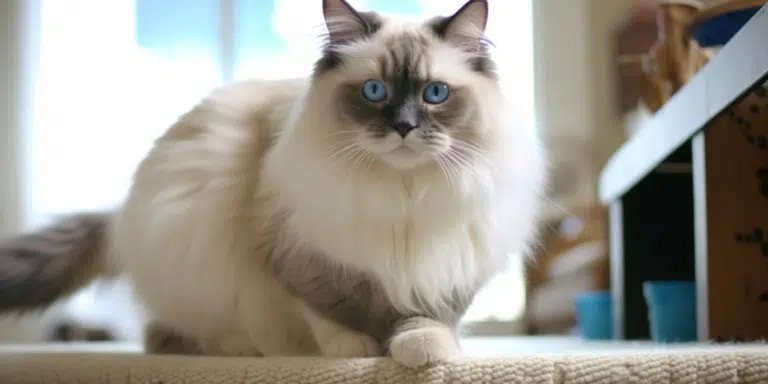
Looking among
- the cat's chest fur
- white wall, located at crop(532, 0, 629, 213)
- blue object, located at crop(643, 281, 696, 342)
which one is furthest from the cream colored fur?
white wall, located at crop(532, 0, 629, 213)

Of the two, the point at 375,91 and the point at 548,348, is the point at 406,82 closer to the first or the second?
the point at 375,91

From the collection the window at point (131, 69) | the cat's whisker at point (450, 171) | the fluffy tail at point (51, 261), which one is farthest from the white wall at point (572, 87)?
the cat's whisker at point (450, 171)

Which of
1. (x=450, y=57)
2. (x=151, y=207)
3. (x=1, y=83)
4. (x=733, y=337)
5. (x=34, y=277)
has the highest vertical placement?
(x=1, y=83)

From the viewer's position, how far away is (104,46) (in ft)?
11.9

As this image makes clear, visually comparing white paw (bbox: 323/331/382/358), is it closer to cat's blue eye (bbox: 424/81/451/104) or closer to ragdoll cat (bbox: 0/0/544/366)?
ragdoll cat (bbox: 0/0/544/366)

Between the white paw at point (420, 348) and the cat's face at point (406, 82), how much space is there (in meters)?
0.24

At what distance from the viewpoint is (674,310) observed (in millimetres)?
1671

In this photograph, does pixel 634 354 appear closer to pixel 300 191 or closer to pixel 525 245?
pixel 525 245

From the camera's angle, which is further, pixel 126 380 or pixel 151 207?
pixel 151 207

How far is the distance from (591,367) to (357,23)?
0.61 m

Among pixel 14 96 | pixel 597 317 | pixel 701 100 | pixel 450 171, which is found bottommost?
pixel 597 317

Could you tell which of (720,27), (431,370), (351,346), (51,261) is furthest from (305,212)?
(720,27)

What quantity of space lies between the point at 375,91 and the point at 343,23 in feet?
0.46

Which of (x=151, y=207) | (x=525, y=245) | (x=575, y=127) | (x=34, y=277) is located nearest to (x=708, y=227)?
(x=525, y=245)
